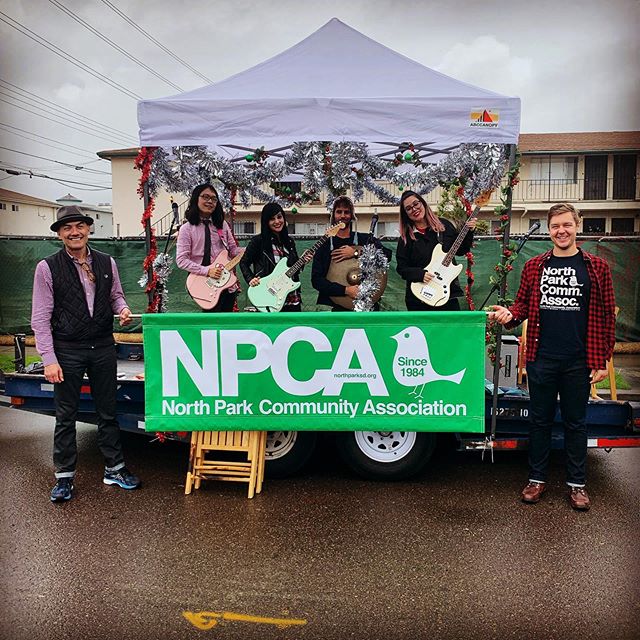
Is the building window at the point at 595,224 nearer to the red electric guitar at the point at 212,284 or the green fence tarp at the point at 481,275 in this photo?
the green fence tarp at the point at 481,275

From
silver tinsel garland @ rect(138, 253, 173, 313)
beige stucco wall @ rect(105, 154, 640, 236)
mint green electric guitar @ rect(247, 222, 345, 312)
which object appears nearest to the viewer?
silver tinsel garland @ rect(138, 253, 173, 313)

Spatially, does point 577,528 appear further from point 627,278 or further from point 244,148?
point 627,278

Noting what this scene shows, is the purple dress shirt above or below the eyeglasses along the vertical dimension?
below

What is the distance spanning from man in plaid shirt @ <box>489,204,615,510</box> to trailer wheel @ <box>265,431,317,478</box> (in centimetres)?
161

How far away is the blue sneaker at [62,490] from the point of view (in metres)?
4.53

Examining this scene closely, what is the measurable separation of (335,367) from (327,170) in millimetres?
2914

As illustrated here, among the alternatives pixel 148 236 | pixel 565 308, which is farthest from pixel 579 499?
pixel 148 236

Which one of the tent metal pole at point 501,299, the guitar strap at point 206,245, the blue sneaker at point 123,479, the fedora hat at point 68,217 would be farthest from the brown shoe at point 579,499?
the fedora hat at point 68,217

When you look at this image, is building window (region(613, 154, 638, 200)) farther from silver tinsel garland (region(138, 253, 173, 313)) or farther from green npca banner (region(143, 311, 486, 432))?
green npca banner (region(143, 311, 486, 432))

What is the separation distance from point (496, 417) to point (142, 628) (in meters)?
2.91

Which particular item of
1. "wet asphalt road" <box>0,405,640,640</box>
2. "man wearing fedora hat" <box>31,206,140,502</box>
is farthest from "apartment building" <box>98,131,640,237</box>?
"man wearing fedora hat" <box>31,206,140,502</box>

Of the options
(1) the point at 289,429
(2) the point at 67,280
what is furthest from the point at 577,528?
(2) the point at 67,280

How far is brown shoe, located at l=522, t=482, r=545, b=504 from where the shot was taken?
4.46m

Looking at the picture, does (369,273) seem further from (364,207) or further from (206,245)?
(364,207)
